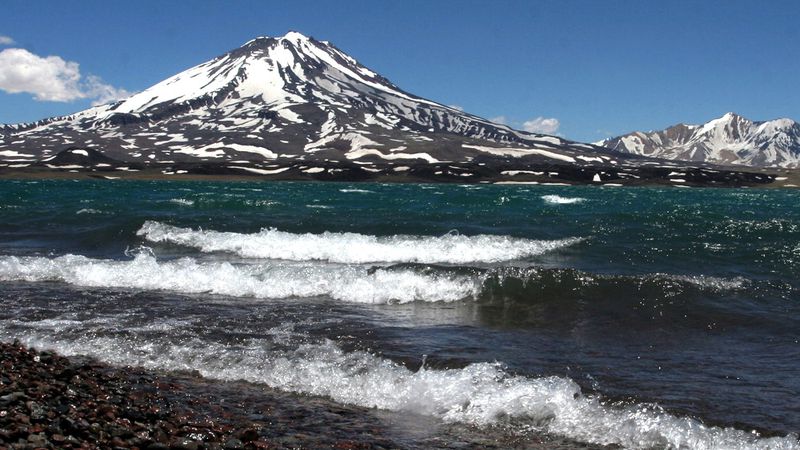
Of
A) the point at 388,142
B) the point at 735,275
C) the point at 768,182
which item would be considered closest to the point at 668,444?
the point at 735,275

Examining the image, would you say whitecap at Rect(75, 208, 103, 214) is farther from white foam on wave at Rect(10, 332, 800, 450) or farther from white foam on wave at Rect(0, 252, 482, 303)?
white foam on wave at Rect(10, 332, 800, 450)

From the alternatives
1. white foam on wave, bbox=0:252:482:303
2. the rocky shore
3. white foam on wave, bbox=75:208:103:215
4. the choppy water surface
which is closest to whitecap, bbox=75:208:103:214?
white foam on wave, bbox=75:208:103:215

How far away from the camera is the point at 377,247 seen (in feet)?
81.6

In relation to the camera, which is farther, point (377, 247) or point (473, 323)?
point (377, 247)

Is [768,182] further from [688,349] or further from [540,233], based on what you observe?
[688,349]

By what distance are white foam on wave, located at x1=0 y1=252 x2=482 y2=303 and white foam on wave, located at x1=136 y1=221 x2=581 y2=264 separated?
5.87 m

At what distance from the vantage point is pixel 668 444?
24.1 feet

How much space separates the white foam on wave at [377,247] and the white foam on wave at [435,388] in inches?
509

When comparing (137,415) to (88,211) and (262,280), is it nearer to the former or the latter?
(262,280)

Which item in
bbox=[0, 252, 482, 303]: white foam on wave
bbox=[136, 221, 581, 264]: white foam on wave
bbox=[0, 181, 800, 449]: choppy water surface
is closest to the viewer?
bbox=[0, 181, 800, 449]: choppy water surface

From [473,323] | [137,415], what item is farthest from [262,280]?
[137,415]

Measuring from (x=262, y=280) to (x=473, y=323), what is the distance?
20.9ft

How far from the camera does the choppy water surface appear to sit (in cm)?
838

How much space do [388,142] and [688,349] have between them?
177m
